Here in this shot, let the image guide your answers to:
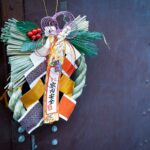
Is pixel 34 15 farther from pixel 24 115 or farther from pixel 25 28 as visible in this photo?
pixel 24 115

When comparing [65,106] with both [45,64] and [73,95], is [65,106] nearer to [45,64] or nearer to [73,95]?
[73,95]

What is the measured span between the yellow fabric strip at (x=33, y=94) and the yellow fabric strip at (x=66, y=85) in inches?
2.6

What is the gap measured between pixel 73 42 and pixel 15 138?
38 centimetres

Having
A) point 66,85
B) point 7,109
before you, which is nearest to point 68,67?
point 66,85

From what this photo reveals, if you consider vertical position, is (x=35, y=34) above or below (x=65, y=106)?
above

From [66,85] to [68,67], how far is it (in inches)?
2.4

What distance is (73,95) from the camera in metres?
0.95

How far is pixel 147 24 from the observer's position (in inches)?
43.9

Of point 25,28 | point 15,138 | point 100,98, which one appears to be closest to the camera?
point 25,28

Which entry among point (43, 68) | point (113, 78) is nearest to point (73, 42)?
point (43, 68)

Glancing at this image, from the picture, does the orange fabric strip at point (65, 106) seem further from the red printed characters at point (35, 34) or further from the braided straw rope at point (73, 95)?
the red printed characters at point (35, 34)

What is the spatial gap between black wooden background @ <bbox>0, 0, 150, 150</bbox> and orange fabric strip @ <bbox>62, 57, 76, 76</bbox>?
12 cm

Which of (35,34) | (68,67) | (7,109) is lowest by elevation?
(7,109)

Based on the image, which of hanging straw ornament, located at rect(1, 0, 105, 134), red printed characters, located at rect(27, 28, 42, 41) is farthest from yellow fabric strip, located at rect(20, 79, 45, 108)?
red printed characters, located at rect(27, 28, 42, 41)
